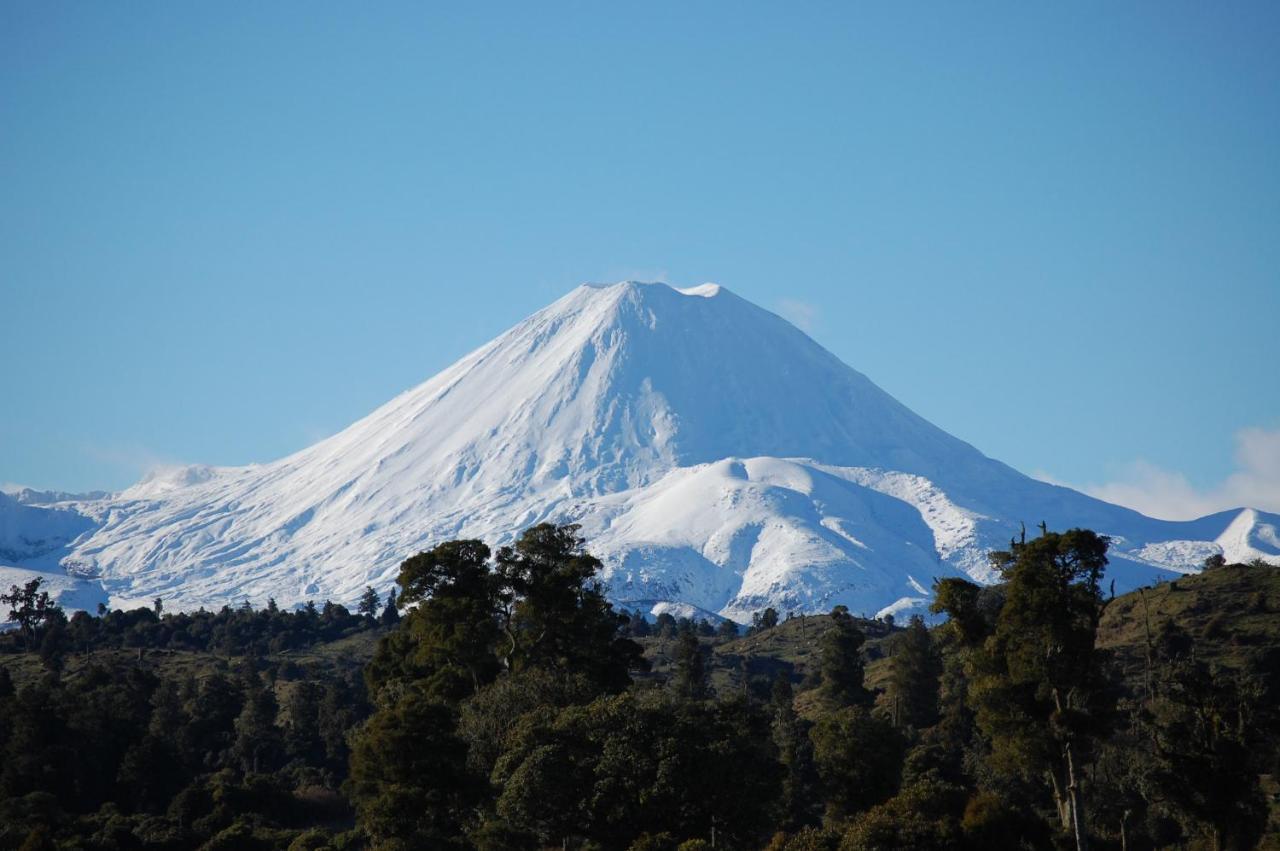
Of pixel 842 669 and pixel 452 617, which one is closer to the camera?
pixel 452 617

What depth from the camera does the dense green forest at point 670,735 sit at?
56000 millimetres

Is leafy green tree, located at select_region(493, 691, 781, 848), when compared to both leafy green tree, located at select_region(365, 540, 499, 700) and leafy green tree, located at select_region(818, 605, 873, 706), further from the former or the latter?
leafy green tree, located at select_region(818, 605, 873, 706)

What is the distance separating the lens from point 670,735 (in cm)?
5881

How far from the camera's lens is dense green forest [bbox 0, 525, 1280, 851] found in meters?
56.0

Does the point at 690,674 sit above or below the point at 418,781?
above

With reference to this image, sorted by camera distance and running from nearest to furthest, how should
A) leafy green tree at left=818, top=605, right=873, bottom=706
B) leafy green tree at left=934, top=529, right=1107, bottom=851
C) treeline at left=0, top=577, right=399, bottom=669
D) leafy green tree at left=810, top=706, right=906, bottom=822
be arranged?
leafy green tree at left=934, top=529, right=1107, bottom=851 → leafy green tree at left=810, top=706, right=906, bottom=822 → leafy green tree at left=818, top=605, right=873, bottom=706 → treeline at left=0, top=577, right=399, bottom=669

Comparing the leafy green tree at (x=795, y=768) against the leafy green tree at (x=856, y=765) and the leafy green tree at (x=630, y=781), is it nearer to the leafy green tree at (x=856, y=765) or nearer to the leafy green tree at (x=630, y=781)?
the leafy green tree at (x=856, y=765)

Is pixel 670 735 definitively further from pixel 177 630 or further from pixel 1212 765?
pixel 177 630

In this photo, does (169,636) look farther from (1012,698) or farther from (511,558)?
(1012,698)

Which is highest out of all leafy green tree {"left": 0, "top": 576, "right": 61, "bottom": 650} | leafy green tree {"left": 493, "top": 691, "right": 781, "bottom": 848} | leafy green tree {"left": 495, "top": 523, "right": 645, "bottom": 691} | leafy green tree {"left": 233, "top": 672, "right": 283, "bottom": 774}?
leafy green tree {"left": 495, "top": 523, "right": 645, "bottom": 691}

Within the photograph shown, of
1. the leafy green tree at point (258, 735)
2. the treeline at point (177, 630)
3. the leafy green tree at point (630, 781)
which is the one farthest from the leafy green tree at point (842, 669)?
the treeline at point (177, 630)

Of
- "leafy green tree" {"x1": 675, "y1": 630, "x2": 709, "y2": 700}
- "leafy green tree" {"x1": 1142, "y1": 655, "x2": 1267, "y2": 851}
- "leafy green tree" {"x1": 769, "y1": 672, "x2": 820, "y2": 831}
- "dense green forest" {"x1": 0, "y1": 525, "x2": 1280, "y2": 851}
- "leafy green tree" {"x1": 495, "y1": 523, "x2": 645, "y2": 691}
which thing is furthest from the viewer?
"leafy green tree" {"x1": 675, "y1": 630, "x2": 709, "y2": 700}

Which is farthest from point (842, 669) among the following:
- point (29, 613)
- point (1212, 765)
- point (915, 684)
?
point (29, 613)

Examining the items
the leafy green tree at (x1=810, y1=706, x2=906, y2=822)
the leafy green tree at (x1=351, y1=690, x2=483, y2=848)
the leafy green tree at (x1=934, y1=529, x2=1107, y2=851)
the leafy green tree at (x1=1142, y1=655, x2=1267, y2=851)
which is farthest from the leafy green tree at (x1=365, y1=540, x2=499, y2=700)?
the leafy green tree at (x1=1142, y1=655, x2=1267, y2=851)
